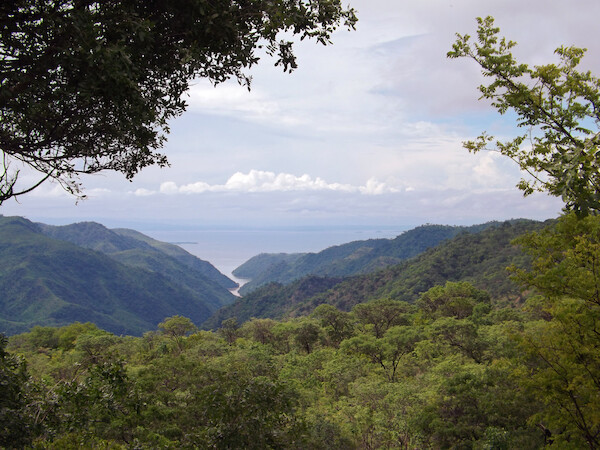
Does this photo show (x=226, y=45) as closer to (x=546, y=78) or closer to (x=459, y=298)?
(x=546, y=78)

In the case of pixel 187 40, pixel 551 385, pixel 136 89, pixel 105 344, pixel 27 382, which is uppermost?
pixel 187 40

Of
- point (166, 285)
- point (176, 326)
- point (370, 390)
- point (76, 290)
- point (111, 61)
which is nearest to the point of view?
point (111, 61)

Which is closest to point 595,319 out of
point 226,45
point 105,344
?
point 226,45

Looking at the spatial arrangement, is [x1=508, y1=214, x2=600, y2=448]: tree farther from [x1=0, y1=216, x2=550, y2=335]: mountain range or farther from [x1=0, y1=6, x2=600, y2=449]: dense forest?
[x1=0, y1=216, x2=550, y2=335]: mountain range

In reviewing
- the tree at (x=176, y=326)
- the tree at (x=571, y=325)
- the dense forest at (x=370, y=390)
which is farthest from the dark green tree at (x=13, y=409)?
the tree at (x=176, y=326)

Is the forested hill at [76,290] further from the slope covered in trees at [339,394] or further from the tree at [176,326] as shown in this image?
the slope covered in trees at [339,394]

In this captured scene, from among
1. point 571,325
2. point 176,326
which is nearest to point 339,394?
point 571,325

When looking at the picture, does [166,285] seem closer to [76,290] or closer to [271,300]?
[76,290]
